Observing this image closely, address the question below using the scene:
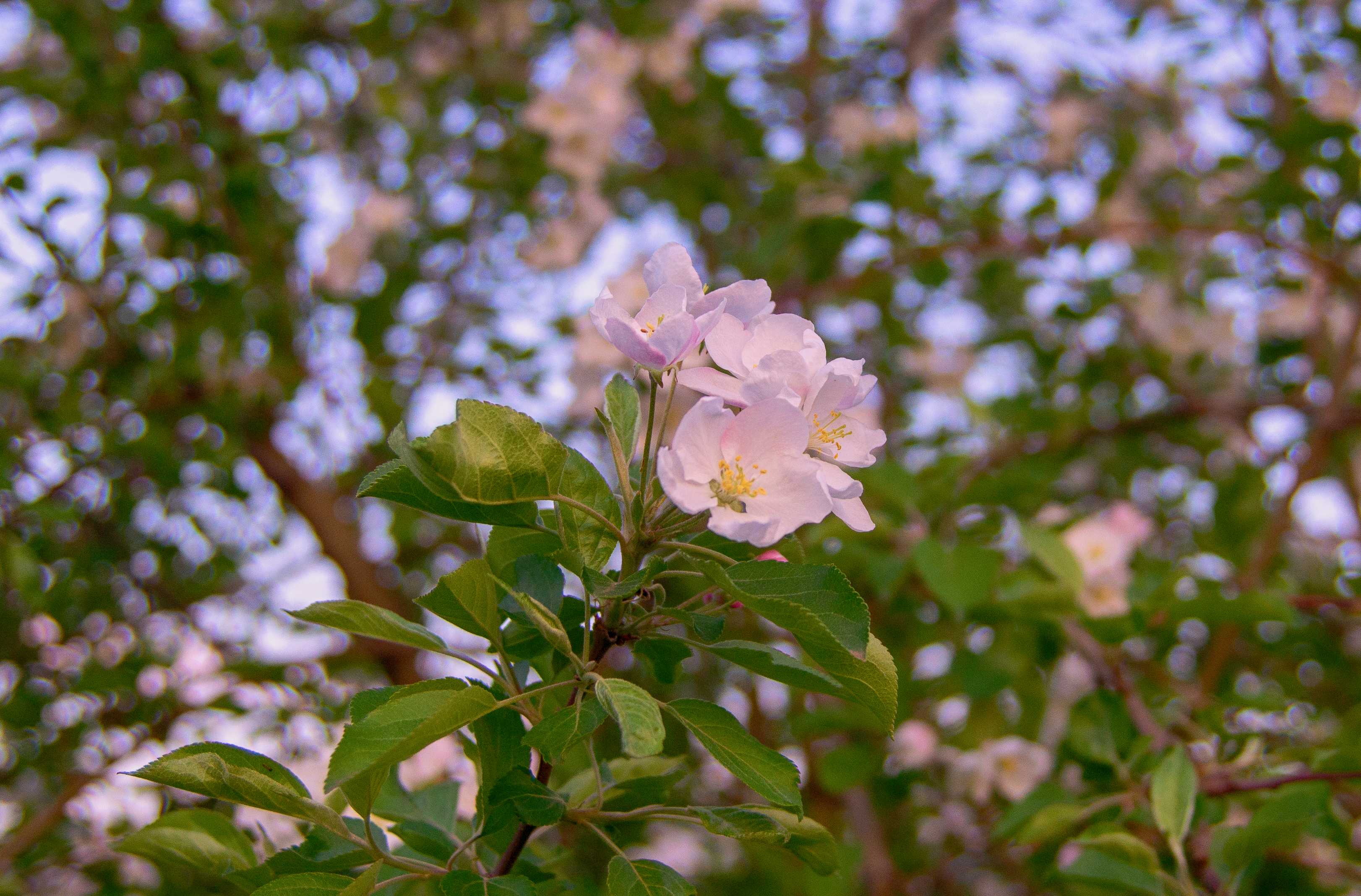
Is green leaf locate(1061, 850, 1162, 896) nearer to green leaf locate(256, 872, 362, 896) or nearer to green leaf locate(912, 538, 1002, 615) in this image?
green leaf locate(912, 538, 1002, 615)

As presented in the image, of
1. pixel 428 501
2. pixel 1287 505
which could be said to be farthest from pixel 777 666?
pixel 1287 505

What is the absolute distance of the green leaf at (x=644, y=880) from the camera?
29.0 inches

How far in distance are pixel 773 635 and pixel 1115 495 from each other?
126 centimetres

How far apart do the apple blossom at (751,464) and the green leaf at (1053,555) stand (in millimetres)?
734

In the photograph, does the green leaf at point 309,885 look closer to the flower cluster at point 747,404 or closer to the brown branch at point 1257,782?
the flower cluster at point 747,404

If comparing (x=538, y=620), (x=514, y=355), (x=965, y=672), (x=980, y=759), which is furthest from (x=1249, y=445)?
(x=538, y=620)

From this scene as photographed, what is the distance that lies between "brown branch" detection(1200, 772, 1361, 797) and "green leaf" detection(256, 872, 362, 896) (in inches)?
40.2

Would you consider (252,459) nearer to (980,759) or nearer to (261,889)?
(980,759)

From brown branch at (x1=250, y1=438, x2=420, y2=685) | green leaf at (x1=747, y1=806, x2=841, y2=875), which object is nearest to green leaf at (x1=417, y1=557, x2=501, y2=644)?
green leaf at (x1=747, y1=806, x2=841, y2=875)

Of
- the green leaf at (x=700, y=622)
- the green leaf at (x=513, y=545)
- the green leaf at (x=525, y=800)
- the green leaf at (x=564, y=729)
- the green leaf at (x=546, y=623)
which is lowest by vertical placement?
the green leaf at (x=525, y=800)

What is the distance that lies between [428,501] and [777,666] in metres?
0.28

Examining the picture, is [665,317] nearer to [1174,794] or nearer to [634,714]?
[634,714]

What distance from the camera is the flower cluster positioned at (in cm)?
69

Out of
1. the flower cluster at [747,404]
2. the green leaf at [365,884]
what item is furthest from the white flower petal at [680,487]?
the green leaf at [365,884]
